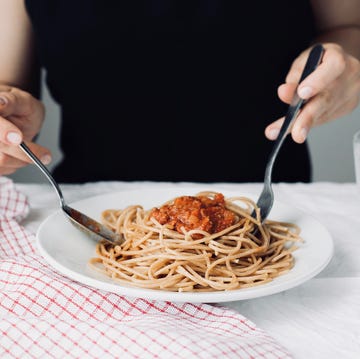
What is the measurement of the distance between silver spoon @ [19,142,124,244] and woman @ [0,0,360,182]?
2.47 ft

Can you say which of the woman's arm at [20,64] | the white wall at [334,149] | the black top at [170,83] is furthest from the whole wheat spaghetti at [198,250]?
the white wall at [334,149]

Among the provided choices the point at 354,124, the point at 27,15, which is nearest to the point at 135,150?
the point at 27,15

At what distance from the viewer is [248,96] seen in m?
2.50

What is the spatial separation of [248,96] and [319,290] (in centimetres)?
125

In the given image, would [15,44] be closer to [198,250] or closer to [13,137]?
[13,137]

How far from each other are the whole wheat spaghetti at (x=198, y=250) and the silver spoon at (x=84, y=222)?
0.9 inches

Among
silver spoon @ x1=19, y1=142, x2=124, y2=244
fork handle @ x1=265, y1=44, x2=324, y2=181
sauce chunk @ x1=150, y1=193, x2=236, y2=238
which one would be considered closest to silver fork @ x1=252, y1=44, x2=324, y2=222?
fork handle @ x1=265, y1=44, x2=324, y2=181

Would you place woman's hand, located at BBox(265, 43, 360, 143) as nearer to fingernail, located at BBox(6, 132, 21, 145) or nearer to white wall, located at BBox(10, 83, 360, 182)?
fingernail, located at BBox(6, 132, 21, 145)

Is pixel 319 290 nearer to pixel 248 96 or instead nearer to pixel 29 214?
pixel 29 214

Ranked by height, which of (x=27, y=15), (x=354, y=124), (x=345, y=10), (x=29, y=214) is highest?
(x=345, y=10)

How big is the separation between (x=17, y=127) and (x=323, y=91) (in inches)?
32.4

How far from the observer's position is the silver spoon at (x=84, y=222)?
5.08 ft

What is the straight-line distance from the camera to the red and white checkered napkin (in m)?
1.10

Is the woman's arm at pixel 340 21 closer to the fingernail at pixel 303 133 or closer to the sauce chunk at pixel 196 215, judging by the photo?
the fingernail at pixel 303 133
